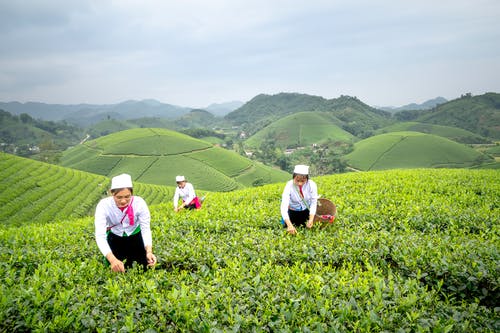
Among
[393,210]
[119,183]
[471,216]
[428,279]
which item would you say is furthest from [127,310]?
[471,216]

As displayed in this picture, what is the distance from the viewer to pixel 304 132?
163125 mm

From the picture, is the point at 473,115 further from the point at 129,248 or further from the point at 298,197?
the point at 129,248

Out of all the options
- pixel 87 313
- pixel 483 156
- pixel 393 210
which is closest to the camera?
pixel 87 313

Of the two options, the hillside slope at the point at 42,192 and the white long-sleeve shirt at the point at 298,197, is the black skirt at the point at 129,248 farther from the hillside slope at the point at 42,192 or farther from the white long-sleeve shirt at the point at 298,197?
the hillside slope at the point at 42,192

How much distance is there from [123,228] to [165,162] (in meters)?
76.1

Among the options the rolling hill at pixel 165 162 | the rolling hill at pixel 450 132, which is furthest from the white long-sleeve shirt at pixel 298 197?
the rolling hill at pixel 450 132

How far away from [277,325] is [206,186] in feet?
202

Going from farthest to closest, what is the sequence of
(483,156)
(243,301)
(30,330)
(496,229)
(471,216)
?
(483,156) < (471,216) < (496,229) < (243,301) < (30,330)

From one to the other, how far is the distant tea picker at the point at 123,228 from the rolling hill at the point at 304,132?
488 feet

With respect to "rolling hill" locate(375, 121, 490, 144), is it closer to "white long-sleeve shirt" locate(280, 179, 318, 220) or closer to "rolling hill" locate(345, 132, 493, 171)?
"rolling hill" locate(345, 132, 493, 171)

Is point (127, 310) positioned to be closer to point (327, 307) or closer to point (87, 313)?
point (87, 313)

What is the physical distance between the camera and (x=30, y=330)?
Answer: 112 inches

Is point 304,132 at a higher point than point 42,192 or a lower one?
higher

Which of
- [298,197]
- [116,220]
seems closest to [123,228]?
[116,220]
